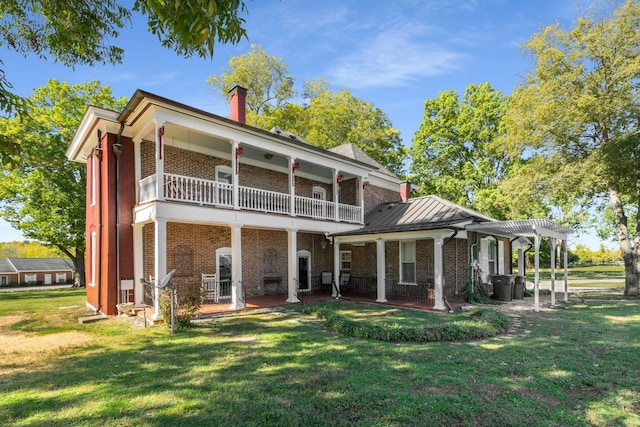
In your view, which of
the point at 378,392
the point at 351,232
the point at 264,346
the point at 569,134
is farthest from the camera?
the point at 569,134

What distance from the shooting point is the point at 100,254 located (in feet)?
37.6

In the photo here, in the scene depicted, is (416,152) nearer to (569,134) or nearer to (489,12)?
(569,134)

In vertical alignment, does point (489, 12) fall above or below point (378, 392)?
above

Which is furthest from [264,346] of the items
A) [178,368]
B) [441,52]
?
[441,52]

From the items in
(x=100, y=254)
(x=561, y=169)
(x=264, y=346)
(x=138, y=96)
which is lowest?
(x=264, y=346)

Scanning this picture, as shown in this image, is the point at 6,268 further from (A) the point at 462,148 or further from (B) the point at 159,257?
(A) the point at 462,148

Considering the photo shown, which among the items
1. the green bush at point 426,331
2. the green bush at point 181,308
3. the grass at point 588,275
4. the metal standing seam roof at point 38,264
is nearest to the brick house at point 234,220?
the green bush at point 181,308

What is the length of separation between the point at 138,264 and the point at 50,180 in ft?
56.4

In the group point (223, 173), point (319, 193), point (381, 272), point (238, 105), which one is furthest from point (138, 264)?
point (319, 193)

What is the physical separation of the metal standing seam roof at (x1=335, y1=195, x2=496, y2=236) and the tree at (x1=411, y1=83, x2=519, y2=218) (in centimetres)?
1138

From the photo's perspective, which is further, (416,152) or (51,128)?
(416,152)

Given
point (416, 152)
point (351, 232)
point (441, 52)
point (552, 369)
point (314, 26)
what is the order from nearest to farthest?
point (552, 369) < point (314, 26) < point (441, 52) < point (351, 232) < point (416, 152)

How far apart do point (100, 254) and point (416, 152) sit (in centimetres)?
2448

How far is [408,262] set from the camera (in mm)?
14461
